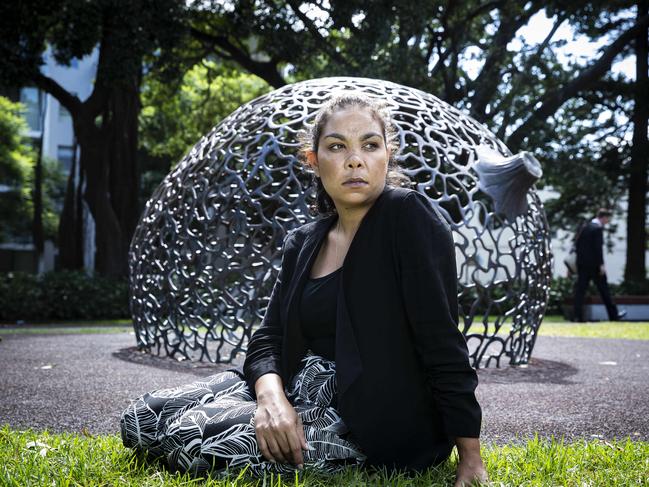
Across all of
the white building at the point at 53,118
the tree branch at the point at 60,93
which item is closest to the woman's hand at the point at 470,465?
the tree branch at the point at 60,93

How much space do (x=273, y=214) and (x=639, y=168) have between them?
17.2 metres

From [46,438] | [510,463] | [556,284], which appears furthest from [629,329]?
[46,438]

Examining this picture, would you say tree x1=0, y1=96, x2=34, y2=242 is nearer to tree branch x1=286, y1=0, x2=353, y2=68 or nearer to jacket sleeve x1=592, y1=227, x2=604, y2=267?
tree branch x1=286, y1=0, x2=353, y2=68

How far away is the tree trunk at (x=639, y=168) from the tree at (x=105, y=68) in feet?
44.3

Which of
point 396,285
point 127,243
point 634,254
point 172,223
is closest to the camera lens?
point 396,285

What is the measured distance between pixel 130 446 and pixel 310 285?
3.38 feet

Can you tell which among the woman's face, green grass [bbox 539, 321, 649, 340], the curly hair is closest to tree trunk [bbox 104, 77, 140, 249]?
green grass [bbox 539, 321, 649, 340]

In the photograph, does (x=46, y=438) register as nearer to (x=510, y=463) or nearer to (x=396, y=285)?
(x=396, y=285)

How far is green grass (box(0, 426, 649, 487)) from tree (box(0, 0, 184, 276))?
12.9m

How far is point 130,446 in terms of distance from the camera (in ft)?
9.40

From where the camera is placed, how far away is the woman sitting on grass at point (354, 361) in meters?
2.42

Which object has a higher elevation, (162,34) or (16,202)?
(162,34)

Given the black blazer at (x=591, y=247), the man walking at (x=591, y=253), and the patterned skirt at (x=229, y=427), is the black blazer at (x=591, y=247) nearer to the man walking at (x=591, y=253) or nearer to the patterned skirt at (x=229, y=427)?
the man walking at (x=591, y=253)

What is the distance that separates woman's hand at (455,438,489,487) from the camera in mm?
2357
